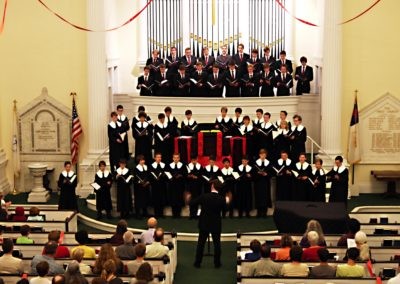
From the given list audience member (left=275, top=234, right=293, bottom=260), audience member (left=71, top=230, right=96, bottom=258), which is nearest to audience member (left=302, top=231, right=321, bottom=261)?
audience member (left=275, top=234, right=293, bottom=260)

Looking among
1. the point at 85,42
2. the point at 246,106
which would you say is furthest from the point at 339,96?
the point at 85,42

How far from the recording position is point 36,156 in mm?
24109

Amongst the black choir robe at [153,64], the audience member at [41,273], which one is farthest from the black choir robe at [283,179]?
the audience member at [41,273]

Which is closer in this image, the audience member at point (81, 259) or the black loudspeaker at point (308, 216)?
the audience member at point (81, 259)

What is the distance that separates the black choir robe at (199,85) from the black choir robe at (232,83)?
572 mm

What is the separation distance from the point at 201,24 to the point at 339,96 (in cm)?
505

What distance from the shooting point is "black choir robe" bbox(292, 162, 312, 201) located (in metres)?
20.6

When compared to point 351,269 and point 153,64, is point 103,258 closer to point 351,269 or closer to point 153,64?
point 351,269

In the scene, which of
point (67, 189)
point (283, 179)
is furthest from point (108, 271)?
point (283, 179)

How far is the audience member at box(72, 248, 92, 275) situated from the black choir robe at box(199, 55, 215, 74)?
10985 mm

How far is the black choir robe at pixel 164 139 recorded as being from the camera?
2208 centimetres

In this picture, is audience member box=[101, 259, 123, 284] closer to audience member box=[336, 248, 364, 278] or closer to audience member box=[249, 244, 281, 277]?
audience member box=[249, 244, 281, 277]

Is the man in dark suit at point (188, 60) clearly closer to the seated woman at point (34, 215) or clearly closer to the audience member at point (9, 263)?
the seated woman at point (34, 215)

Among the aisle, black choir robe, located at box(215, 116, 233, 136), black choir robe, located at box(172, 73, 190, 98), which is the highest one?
black choir robe, located at box(172, 73, 190, 98)
